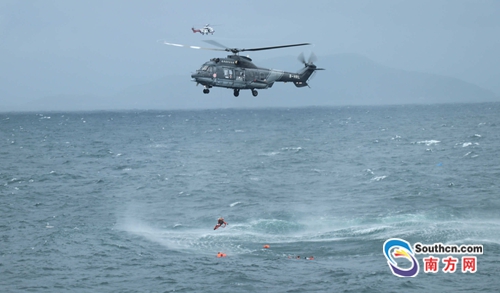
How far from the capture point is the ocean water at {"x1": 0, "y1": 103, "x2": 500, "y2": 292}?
61.4 meters

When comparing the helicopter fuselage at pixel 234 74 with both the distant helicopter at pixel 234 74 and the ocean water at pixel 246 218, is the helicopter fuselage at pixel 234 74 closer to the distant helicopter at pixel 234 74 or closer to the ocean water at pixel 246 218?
the distant helicopter at pixel 234 74

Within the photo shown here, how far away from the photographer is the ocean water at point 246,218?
61438 mm

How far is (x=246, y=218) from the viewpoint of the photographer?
84125 mm

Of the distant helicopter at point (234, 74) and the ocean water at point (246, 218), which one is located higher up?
the distant helicopter at point (234, 74)

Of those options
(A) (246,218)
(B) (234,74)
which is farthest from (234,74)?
(A) (246,218)

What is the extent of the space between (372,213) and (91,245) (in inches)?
1387

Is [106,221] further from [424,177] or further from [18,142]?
[18,142]

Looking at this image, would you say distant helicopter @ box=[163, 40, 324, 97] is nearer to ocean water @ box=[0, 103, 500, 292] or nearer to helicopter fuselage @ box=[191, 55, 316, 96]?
helicopter fuselage @ box=[191, 55, 316, 96]

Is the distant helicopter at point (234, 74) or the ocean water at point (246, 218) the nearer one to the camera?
the distant helicopter at point (234, 74)

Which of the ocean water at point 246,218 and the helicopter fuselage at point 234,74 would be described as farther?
the ocean water at point 246,218

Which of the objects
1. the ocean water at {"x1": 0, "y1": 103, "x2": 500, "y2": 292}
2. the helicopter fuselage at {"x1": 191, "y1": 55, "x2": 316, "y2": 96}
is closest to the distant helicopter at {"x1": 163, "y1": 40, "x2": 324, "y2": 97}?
the helicopter fuselage at {"x1": 191, "y1": 55, "x2": 316, "y2": 96}

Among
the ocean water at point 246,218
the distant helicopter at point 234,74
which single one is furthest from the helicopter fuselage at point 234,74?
the ocean water at point 246,218

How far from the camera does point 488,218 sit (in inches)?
3076

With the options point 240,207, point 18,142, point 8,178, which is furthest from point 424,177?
point 18,142
